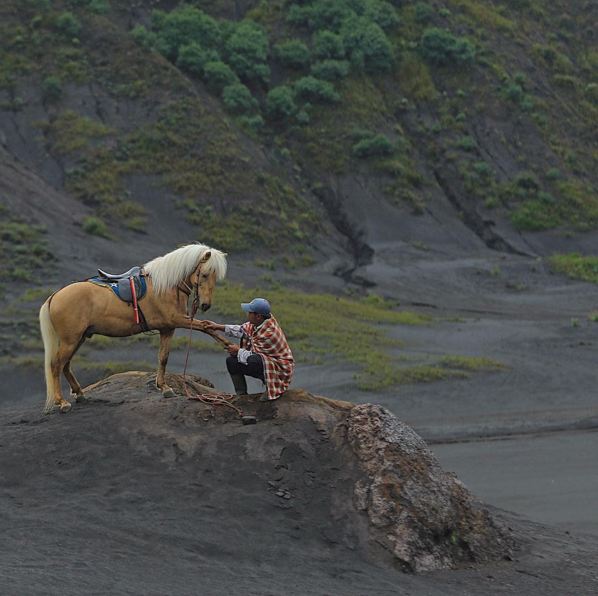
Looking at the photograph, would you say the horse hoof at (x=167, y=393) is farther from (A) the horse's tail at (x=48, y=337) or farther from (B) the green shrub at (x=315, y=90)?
(B) the green shrub at (x=315, y=90)

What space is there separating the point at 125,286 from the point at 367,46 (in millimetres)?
50589

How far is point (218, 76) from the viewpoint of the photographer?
188 feet

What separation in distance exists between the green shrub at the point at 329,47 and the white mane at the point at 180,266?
49464 mm

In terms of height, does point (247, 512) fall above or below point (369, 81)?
below

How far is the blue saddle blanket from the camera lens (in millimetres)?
12984

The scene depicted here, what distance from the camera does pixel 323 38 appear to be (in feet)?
201

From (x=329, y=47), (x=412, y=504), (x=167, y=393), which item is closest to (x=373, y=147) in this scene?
(x=329, y=47)

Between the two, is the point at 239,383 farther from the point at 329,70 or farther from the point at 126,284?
the point at 329,70

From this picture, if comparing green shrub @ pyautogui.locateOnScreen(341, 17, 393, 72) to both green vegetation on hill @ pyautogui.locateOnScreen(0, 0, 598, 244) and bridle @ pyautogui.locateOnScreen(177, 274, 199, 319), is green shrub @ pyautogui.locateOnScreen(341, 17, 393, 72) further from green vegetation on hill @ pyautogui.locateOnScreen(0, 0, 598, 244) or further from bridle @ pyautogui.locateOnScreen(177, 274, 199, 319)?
bridle @ pyautogui.locateOnScreen(177, 274, 199, 319)

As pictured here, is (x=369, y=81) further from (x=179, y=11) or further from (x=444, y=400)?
(x=444, y=400)

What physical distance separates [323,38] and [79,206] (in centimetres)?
1962

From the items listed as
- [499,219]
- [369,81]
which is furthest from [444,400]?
[369,81]

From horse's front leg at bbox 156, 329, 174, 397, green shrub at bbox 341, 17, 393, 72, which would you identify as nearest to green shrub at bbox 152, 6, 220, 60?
green shrub at bbox 341, 17, 393, 72

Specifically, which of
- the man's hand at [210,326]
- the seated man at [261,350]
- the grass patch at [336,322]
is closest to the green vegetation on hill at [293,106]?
the grass patch at [336,322]
